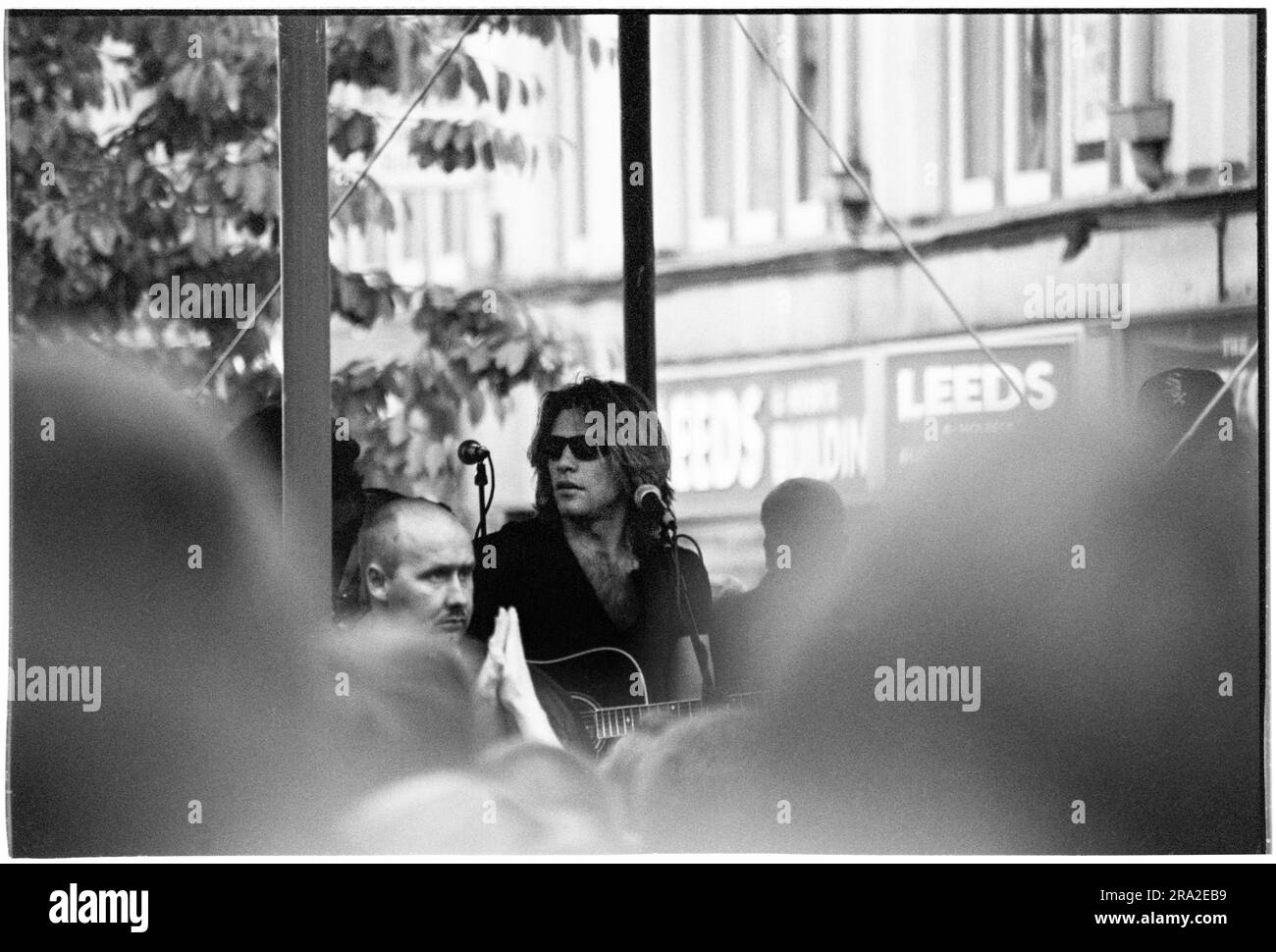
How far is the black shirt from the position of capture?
419 cm

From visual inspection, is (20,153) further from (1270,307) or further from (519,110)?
(1270,307)

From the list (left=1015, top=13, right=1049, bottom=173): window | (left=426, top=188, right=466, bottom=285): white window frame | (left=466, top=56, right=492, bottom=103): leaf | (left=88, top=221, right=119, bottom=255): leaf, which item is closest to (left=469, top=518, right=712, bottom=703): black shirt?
(left=426, top=188, right=466, bottom=285): white window frame

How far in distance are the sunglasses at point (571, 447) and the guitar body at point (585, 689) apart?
22.2 inches

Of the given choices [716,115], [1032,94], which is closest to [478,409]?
[716,115]

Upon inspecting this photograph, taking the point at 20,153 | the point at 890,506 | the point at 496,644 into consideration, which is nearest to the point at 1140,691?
the point at 890,506

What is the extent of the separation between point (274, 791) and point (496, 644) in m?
0.76

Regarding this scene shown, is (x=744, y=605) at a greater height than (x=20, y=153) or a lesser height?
lesser

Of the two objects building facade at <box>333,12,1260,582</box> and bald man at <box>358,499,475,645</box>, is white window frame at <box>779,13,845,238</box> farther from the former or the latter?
bald man at <box>358,499,475,645</box>

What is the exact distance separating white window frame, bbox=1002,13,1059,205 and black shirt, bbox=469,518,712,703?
1.41 meters

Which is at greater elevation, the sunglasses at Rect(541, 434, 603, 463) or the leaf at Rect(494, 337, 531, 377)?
the leaf at Rect(494, 337, 531, 377)

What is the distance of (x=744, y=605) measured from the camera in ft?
13.8

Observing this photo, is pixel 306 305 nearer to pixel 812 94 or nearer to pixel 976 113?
pixel 812 94

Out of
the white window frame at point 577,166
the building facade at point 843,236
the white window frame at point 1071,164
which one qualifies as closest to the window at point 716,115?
the building facade at point 843,236
